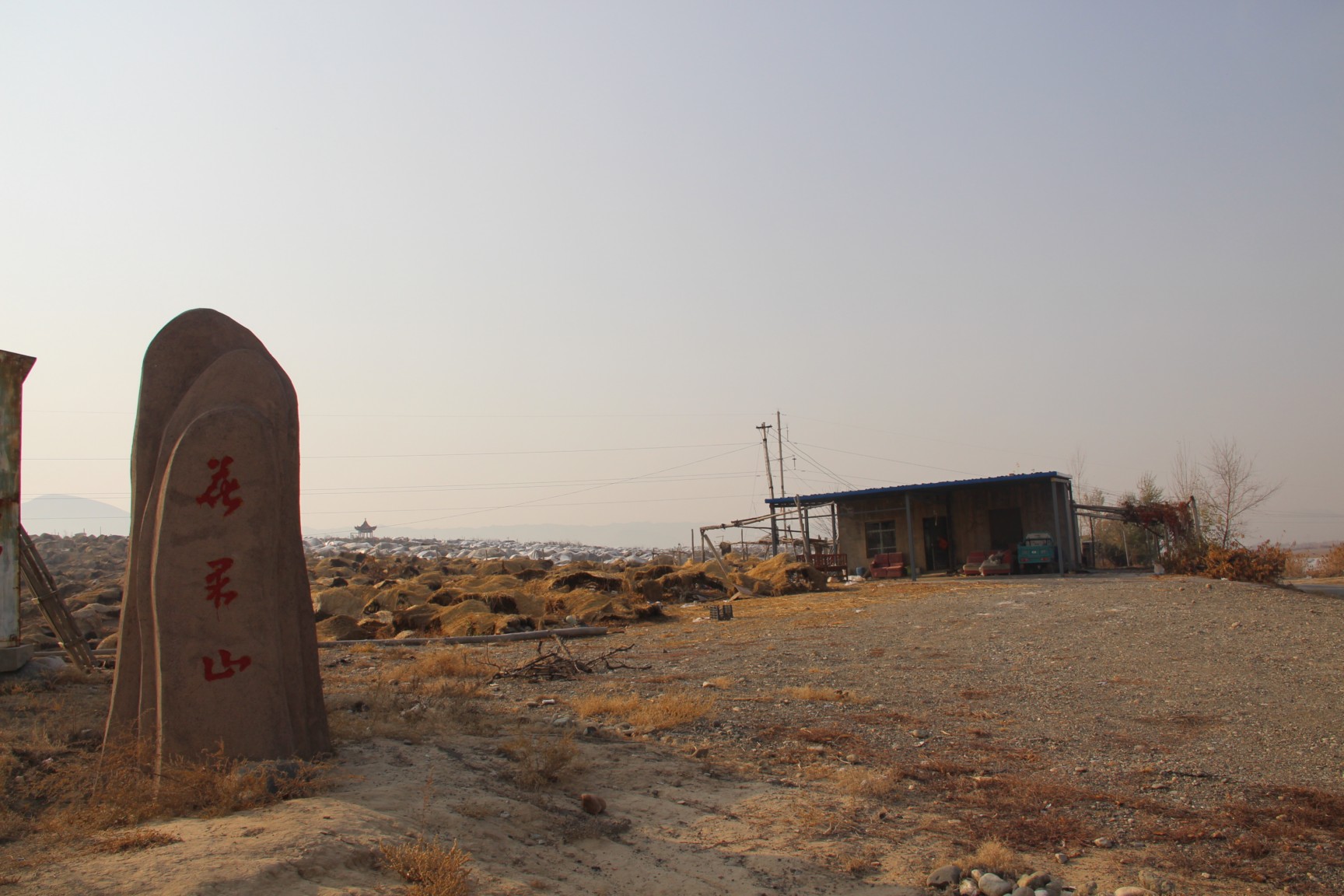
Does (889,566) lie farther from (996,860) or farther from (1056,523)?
(996,860)

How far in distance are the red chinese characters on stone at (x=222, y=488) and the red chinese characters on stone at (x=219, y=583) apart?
373 mm

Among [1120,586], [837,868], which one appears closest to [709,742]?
[837,868]

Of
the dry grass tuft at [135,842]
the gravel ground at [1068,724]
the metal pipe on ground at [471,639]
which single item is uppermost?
the dry grass tuft at [135,842]

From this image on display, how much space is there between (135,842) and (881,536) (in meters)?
36.6

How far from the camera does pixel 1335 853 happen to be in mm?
5859

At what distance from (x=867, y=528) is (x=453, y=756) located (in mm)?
33672

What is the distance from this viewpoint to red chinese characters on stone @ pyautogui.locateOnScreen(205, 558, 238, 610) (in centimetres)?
651

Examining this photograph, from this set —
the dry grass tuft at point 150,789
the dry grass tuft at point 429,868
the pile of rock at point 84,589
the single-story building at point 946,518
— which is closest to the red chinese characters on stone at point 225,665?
the dry grass tuft at point 150,789

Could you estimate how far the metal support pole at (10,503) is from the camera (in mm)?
11062

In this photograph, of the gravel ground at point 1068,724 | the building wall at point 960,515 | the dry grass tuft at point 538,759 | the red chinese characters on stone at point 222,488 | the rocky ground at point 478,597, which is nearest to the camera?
the gravel ground at point 1068,724

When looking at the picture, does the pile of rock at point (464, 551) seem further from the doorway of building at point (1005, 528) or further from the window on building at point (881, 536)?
the doorway of building at point (1005, 528)

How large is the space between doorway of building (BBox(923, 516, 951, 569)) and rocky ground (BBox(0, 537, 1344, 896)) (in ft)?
75.6

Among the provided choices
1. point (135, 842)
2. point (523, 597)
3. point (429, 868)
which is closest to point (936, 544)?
point (523, 597)

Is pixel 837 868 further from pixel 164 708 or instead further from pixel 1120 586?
pixel 1120 586
